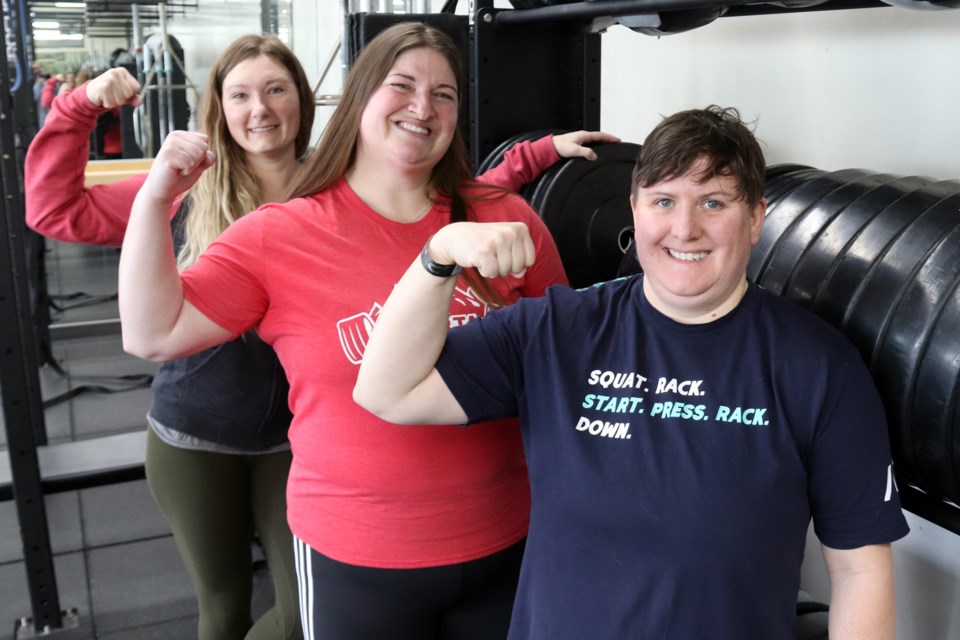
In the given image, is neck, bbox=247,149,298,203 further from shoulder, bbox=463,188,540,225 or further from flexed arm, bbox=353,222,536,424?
flexed arm, bbox=353,222,536,424

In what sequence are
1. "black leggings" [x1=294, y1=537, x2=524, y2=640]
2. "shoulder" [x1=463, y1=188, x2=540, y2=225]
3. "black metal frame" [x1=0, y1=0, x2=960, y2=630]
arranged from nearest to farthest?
"black leggings" [x1=294, y1=537, x2=524, y2=640], "shoulder" [x1=463, y1=188, x2=540, y2=225], "black metal frame" [x1=0, y1=0, x2=960, y2=630]

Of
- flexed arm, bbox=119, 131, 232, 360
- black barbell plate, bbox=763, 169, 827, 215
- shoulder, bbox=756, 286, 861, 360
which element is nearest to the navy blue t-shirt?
shoulder, bbox=756, 286, 861, 360

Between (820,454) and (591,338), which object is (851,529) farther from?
(591,338)

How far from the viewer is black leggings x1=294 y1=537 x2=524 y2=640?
1.44 m

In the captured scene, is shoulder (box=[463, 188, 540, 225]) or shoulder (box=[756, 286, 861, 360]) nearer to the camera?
shoulder (box=[756, 286, 861, 360])

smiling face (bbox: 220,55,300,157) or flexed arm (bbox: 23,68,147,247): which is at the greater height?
smiling face (bbox: 220,55,300,157)

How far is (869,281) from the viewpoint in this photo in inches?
50.8

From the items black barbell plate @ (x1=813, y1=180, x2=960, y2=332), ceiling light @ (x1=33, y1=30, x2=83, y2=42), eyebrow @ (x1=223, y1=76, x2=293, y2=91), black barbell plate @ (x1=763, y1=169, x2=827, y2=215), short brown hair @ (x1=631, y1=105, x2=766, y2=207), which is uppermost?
ceiling light @ (x1=33, y1=30, x2=83, y2=42)

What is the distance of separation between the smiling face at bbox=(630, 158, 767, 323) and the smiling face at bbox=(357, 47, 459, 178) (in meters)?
0.43

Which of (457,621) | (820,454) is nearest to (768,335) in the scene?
(820,454)

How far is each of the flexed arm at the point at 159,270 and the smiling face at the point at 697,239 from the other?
26.0 inches

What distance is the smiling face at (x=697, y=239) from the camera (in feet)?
3.79

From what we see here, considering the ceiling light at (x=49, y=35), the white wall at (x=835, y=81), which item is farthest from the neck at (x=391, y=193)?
the ceiling light at (x=49, y=35)

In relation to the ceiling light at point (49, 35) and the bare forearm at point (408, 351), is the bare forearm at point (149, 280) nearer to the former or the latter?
the bare forearm at point (408, 351)
